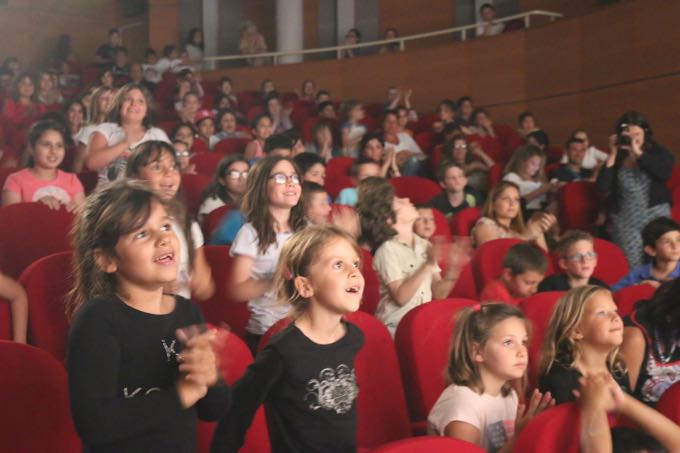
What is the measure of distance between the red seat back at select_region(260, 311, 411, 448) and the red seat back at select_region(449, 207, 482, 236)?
4.76 ft

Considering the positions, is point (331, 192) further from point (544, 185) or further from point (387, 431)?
point (387, 431)

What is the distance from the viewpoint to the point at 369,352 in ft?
5.10

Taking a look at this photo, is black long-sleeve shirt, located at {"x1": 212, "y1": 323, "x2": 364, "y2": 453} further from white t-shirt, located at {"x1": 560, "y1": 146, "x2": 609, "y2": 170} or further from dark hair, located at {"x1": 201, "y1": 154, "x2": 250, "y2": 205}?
white t-shirt, located at {"x1": 560, "y1": 146, "x2": 609, "y2": 170}

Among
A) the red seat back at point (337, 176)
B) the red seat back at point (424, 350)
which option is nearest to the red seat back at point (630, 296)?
the red seat back at point (424, 350)

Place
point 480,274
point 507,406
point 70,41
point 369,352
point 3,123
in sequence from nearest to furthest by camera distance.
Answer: point 507,406
point 369,352
point 480,274
point 3,123
point 70,41

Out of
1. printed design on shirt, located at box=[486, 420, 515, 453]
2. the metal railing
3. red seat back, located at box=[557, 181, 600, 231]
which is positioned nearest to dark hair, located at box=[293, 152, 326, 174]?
red seat back, located at box=[557, 181, 600, 231]

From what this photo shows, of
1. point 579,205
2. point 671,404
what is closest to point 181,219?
point 671,404

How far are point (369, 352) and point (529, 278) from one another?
80cm

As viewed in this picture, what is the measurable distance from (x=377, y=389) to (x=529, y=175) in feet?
7.75

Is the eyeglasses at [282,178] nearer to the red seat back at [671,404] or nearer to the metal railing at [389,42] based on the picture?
the red seat back at [671,404]

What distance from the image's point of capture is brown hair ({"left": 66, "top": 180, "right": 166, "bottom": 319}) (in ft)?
3.42

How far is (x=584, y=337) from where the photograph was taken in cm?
160

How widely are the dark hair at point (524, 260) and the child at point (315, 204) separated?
1.66ft

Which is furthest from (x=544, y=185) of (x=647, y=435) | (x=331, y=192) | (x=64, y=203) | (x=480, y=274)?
(x=647, y=435)
